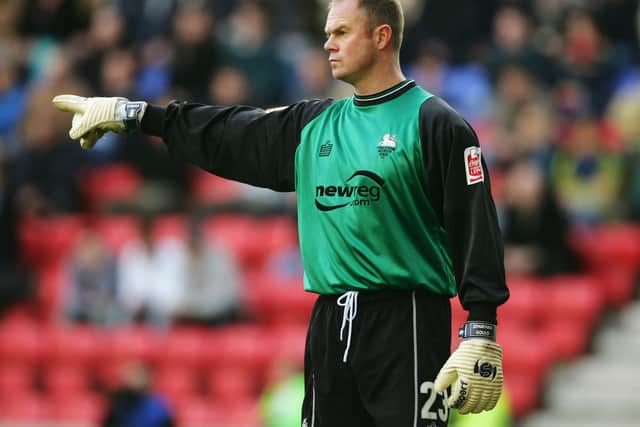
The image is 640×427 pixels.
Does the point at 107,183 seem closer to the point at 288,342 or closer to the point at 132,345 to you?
the point at 132,345

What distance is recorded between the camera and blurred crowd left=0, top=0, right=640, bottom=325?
11.7 meters

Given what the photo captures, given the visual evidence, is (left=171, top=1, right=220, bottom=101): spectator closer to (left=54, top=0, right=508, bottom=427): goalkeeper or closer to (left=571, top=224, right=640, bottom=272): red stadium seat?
(left=571, top=224, right=640, bottom=272): red stadium seat

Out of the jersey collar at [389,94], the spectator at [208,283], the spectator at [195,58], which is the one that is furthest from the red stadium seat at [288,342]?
the jersey collar at [389,94]

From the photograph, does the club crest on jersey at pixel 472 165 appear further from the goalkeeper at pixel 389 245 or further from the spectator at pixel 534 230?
the spectator at pixel 534 230

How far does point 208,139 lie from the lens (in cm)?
508

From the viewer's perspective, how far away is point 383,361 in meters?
4.55

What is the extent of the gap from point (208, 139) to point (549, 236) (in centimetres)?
636

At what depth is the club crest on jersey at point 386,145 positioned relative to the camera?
4590 millimetres

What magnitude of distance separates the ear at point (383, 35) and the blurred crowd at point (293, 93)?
6419 mm

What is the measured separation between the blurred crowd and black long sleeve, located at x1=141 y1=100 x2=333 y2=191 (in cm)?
623

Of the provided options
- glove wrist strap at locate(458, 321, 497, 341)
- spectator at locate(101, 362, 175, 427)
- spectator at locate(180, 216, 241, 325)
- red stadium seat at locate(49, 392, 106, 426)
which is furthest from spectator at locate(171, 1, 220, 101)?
glove wrist strap at locate(458, 321, 497, 341)

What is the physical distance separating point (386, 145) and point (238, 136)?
0.70 meters

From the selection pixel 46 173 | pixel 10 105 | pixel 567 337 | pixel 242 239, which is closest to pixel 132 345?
pixel 242 239

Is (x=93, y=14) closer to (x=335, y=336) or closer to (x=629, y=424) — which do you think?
(x=629, y=424)
